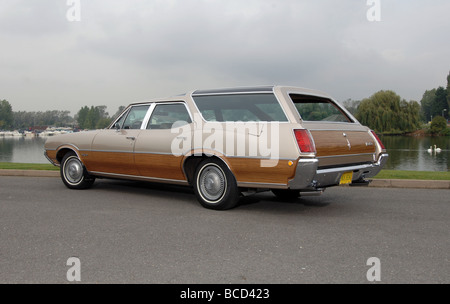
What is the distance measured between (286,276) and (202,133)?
319 cm

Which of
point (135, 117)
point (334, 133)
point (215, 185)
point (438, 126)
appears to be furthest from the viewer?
point (438, 126)

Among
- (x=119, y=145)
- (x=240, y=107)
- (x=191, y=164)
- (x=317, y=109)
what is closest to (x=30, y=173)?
(x=119, y=145)

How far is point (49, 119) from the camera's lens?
163m

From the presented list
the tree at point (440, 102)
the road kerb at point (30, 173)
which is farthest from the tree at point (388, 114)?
the tree at point (440, 102)

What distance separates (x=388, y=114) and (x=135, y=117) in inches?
2500

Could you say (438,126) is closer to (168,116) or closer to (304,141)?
(168,116)

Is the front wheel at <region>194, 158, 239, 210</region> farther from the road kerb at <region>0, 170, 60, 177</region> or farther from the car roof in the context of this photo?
the road kerb at <region>0, 170, 60, 177</region>

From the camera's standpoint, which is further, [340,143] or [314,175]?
[340,143]

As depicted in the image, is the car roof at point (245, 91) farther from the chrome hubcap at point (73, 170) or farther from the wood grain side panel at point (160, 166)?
the chrome hubcap at point (73, 170)

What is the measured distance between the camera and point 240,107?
20.1ft

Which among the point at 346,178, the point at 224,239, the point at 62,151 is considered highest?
the point at 62,151

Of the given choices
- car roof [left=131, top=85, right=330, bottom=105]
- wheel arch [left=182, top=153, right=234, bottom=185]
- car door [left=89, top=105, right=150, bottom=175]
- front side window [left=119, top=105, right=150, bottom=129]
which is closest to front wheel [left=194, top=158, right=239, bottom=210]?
wheel arch [left=182, top=153, right=234, bottom=185]

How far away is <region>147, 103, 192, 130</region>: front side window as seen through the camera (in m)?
6.62

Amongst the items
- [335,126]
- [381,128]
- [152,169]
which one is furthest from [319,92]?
[381,128]
